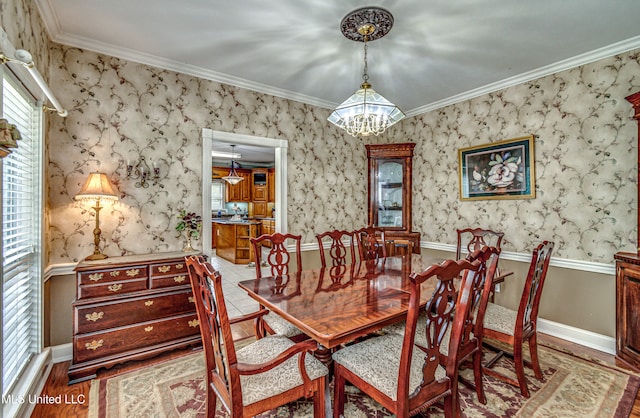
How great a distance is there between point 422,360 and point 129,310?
2246mm

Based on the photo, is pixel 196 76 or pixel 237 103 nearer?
pixel 196 76

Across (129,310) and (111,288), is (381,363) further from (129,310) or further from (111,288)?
(111,288)

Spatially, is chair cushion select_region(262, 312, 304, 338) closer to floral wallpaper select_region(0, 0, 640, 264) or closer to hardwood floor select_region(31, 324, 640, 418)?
hardwood floor select_region(31, 324, 640, 418)

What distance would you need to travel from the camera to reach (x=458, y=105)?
12.3 feet

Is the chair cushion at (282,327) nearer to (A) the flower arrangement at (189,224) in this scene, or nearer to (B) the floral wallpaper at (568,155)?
(A) the flower arrangement at (189,224)

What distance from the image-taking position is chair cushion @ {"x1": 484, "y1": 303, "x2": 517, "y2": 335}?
1.99 meters

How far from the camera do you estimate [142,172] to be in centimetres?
278

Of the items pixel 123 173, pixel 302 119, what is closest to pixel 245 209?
pixel 302 119

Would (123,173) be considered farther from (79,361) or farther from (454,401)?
(454,401)

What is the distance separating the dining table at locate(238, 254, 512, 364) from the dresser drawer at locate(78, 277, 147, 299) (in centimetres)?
103

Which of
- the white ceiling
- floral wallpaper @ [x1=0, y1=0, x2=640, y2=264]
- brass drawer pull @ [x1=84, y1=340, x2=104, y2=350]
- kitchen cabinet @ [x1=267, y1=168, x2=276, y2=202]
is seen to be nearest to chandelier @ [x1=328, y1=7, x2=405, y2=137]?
the white ceiling

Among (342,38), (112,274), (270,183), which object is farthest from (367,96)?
(270,183)

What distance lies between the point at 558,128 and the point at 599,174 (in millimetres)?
577

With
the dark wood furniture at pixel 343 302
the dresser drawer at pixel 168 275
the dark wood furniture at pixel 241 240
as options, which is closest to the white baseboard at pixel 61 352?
the dresser drawer at pixel 168 275
